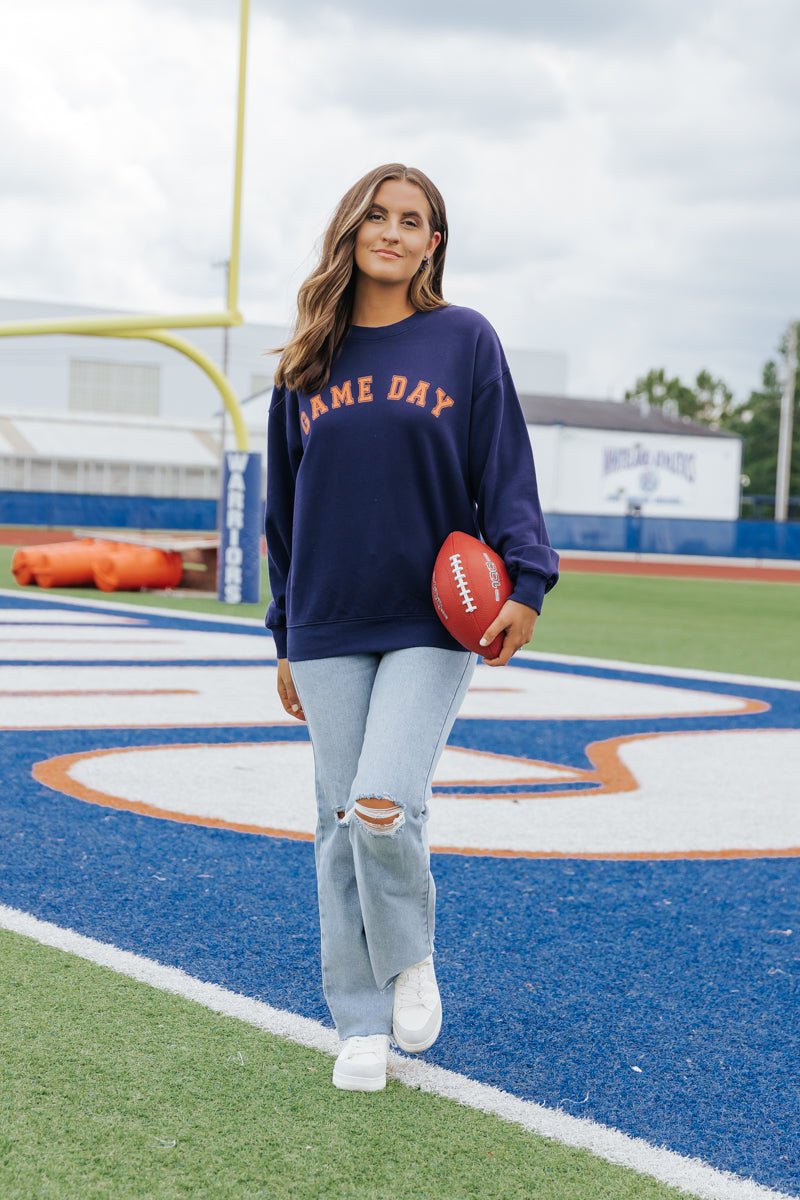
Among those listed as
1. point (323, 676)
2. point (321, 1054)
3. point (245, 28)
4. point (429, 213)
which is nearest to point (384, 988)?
point (321, 1054)

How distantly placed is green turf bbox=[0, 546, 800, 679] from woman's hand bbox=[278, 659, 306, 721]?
898 cm

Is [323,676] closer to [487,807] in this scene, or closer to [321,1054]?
[321,1054]

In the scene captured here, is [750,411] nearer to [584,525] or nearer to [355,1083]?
[584,525]

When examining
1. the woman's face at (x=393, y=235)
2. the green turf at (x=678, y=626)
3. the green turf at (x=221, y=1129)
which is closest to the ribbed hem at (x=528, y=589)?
the woman's face at (x=393, y=235)

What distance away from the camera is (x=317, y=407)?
3070 millimetres

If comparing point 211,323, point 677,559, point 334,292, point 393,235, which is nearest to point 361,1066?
point 334,292

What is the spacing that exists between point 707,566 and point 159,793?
32310mm

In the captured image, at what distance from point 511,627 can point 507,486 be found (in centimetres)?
31

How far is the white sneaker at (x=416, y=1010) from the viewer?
10.0 ft

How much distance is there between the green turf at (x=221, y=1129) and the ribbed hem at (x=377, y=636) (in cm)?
88

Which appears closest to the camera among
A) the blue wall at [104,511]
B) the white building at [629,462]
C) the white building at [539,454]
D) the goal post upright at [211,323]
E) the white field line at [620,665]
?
the white field line at [620,665]

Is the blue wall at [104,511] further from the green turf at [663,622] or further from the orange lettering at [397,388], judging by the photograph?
the orange lettering at [397,388]

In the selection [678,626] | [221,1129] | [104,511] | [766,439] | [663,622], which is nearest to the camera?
[221,1129]

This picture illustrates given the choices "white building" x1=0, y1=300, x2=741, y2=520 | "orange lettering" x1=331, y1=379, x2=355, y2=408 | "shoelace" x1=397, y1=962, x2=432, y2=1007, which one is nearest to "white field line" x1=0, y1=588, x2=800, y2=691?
"shoelace" x1=397, y1=962, x2=432, y2=1007
